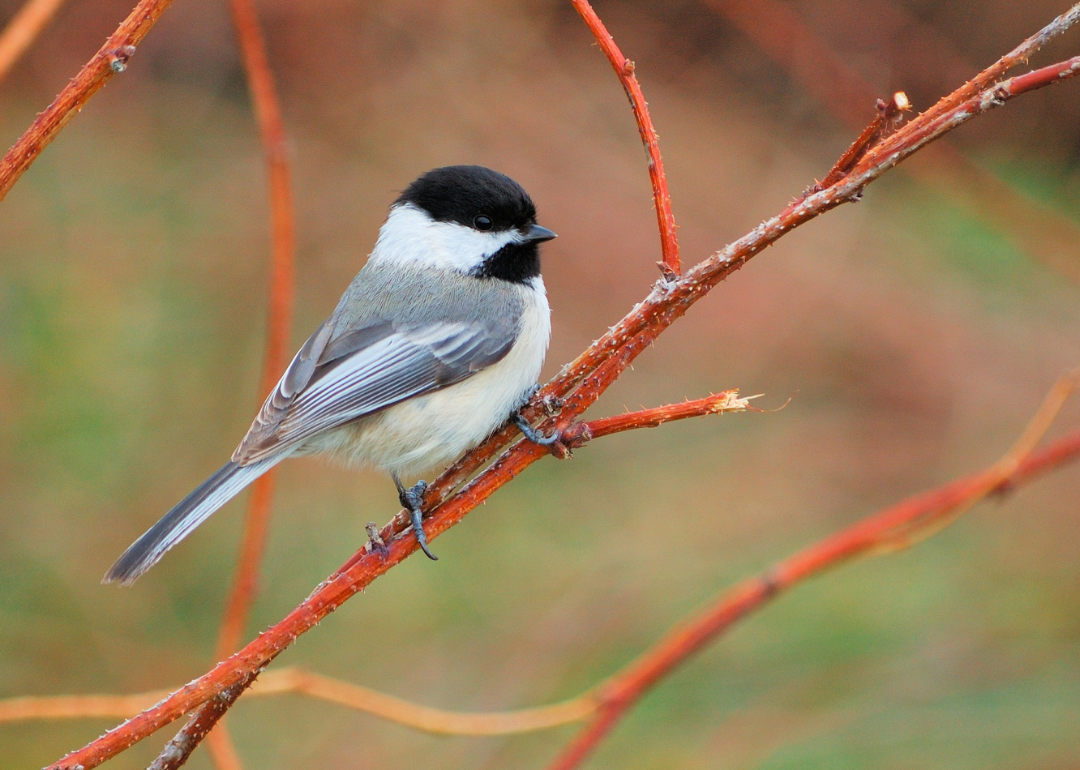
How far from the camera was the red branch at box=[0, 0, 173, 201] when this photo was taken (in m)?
1.03

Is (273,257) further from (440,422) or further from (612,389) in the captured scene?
(612,389)

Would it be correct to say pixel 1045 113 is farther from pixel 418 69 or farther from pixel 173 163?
pixel 173 163

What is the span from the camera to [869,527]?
181cm

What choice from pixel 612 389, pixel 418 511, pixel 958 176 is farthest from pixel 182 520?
pixel 612 389

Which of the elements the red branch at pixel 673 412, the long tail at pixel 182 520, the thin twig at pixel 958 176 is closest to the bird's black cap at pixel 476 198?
the long tail at pixel 182 520

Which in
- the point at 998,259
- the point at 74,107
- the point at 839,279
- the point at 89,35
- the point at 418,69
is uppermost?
the point at 89,35

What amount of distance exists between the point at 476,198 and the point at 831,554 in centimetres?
118

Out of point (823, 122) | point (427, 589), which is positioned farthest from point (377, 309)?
point (823, 122)

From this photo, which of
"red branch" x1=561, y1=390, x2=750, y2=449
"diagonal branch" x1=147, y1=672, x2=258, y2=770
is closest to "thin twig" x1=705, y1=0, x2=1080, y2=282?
"red branch" x1=561, y1=390, x2=750, y2=449

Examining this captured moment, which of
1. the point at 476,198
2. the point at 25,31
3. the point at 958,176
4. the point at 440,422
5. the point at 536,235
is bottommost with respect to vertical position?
the point at 958,176

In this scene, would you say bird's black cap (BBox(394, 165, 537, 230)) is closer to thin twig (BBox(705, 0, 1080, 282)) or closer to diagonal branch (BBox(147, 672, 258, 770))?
diagonal branch (BBox(147, 672, 258, 770))

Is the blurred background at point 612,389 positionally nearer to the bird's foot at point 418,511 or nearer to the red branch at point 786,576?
the red branch at point 786,576

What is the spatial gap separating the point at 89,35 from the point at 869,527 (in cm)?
511

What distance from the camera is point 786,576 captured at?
180cm
